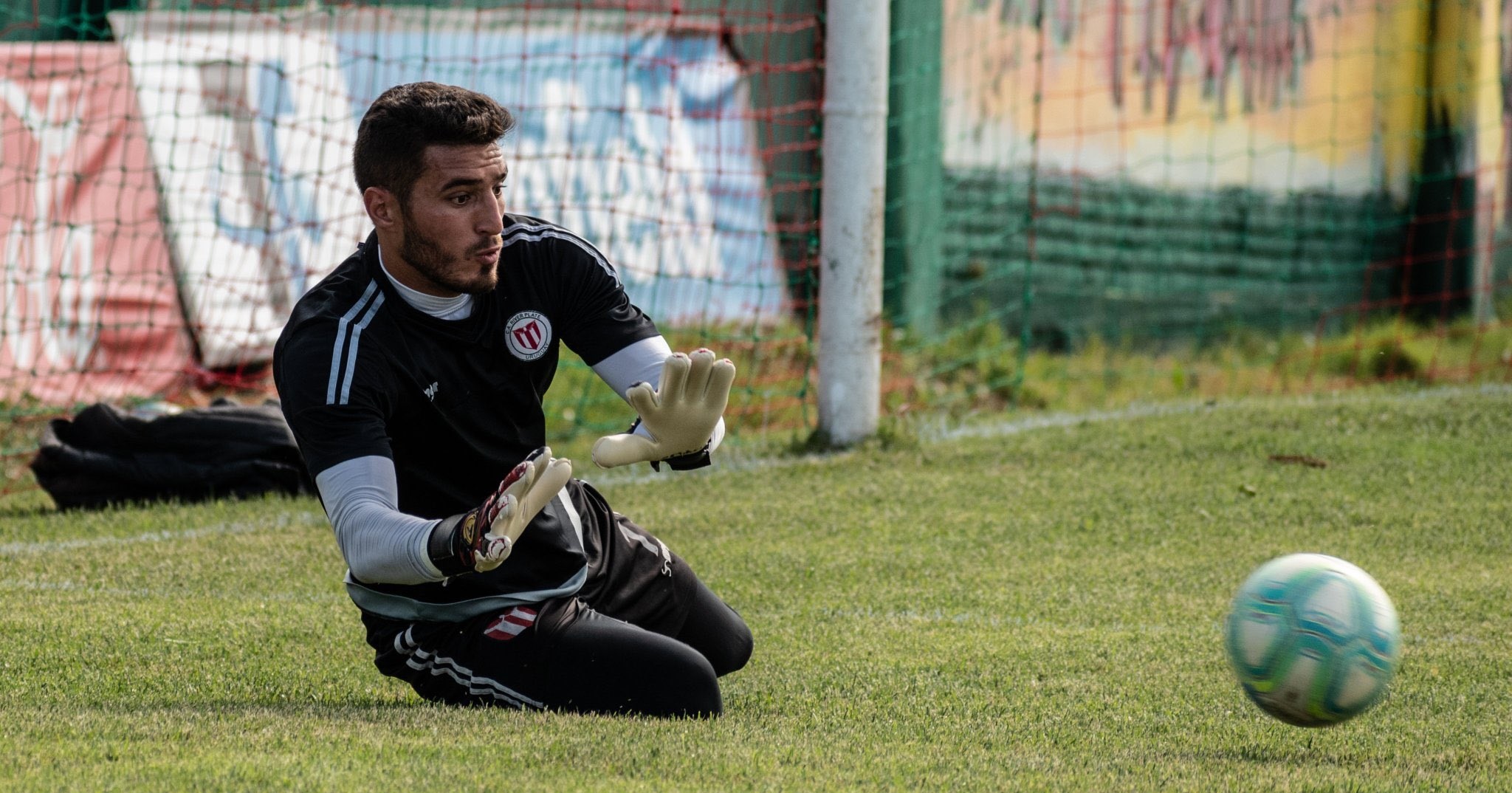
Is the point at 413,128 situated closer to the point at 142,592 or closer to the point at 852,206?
the point at 142,592

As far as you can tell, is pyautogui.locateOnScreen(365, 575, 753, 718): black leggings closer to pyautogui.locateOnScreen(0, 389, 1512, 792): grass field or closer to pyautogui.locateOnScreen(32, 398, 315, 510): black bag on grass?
pyautogui.locateOnScreen(0, 389, 1512, 792): grass field

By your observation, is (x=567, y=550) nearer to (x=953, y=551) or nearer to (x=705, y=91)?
(x=953, y=551)

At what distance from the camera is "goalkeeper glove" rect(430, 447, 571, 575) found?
330 cm

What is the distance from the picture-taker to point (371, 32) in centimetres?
1047

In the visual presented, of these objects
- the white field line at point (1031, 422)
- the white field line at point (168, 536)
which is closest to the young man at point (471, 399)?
the white field line at point (168, 536)

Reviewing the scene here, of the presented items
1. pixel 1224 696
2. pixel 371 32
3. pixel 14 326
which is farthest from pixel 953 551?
pixel 371 32

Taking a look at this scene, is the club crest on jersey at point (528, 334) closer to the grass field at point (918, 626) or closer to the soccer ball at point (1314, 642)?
the grass field at point (918, 626)

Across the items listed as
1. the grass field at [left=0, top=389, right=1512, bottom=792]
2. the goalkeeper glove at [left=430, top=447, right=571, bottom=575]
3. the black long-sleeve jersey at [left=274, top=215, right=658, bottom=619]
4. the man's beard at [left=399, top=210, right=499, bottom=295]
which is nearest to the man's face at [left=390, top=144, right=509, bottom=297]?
the man's beard at [left=399, top=210, right=499, bottom=295]

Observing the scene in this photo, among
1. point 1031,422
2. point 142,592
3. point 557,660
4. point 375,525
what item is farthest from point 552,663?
point 1031,422

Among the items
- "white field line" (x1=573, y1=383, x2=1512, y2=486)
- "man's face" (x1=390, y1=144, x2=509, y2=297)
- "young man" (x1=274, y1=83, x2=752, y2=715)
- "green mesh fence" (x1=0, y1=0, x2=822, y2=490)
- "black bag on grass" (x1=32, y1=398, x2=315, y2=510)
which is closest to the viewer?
"young man" (x1=274, y1=83, x2=752, y2=715)

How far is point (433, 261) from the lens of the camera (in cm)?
385

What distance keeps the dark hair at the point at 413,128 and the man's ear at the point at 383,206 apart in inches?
0.6

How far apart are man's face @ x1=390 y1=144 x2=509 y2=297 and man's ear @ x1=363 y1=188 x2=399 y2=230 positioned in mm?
23

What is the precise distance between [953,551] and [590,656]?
2384mm
